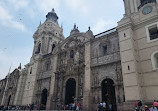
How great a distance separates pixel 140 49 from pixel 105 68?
5.00 m

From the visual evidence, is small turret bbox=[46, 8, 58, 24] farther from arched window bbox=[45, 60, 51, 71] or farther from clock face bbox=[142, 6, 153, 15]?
clock face bbox=[142, 6, 153, 15]

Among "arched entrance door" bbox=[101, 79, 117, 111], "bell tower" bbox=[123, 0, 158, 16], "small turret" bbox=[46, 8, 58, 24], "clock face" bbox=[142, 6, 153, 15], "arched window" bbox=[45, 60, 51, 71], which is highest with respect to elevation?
"small turret" bbox=[46, 8, 58, 24]

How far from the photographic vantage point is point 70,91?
23.2 meters

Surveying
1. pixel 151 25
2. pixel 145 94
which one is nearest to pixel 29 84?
pixel 145 94

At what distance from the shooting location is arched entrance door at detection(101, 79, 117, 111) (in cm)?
1809

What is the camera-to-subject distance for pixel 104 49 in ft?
70.2

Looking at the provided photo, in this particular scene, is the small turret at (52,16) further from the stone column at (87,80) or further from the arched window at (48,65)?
the stone column at (87,80)

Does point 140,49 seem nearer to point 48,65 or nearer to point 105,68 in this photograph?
point 105,68

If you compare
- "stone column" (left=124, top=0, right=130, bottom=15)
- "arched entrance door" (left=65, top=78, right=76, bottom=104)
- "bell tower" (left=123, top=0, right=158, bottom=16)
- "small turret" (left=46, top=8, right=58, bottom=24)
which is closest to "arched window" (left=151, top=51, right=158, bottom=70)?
"bell tower" (left=123, top=0, right=158, bottom=16)

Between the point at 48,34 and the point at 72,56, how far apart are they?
12937mm

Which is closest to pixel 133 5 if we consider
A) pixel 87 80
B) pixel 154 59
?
pixel 154 59

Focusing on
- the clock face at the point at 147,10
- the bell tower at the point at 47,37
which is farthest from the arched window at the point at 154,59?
the bell tower at the point at 47,37

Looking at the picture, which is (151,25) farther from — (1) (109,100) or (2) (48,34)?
(2) (48,34)

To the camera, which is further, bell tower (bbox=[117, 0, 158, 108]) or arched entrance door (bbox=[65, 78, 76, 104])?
arched entrance door (bbox=[65, 78, 76, 104])
